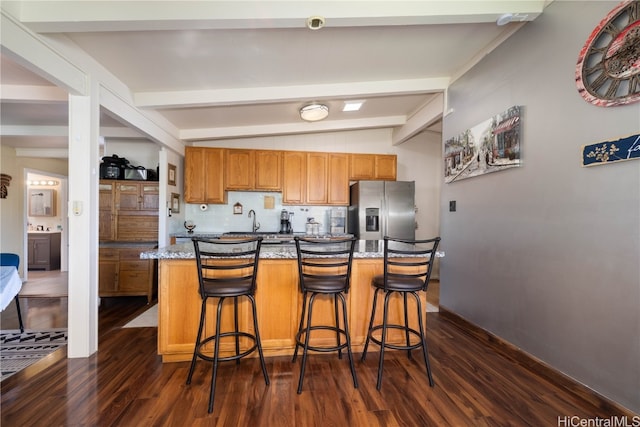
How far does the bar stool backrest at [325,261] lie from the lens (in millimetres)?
1825

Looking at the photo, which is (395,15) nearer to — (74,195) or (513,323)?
(513,323)

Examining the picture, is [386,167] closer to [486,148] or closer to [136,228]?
[486,148]

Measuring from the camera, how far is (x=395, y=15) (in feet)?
6.13

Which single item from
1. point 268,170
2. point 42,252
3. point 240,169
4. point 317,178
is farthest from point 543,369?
point 42,252

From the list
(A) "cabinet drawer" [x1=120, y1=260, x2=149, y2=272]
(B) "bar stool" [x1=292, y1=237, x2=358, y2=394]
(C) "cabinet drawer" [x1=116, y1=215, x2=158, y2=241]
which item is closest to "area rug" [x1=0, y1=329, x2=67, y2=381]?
(A) "cabinet drawer" [x1=120, y1=260, x2=149, y2=272]

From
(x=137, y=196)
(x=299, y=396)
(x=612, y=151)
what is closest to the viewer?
(x=612, y=151)

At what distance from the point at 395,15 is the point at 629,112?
1519 millimetres

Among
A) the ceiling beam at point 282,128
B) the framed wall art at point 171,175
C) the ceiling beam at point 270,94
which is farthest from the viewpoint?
the ceiling beam at point 282,128

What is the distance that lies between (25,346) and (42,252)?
4938 mm

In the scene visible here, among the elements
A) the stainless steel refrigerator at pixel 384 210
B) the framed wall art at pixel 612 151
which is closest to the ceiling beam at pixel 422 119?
the stainless steel refrigerator at pixel 384 210

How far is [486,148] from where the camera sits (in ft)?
8.46

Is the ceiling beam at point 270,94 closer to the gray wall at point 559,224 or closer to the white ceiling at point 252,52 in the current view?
the white ceiling at point 252,52

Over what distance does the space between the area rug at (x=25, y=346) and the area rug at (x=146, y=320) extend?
542 mm

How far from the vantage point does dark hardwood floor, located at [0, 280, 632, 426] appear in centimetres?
153
